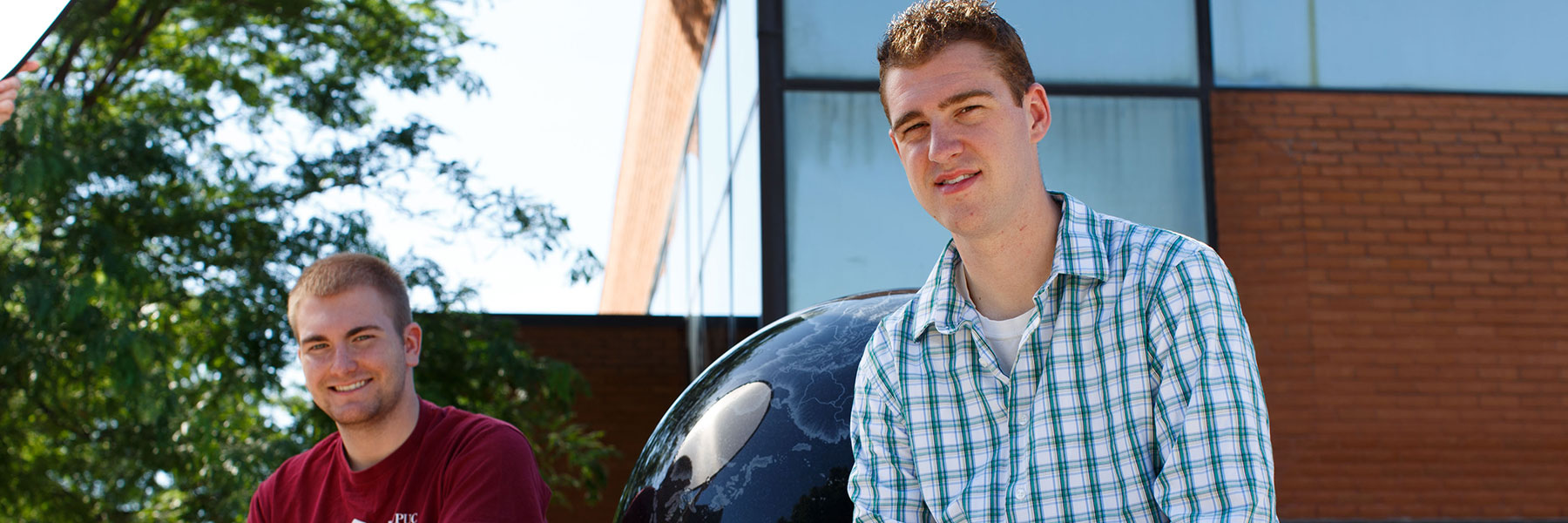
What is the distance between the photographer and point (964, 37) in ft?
7.47

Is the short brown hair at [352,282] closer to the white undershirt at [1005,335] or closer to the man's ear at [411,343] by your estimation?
the man's ear at [411,343]

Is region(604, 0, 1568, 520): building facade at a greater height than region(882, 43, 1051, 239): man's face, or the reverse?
region(604, 0, 1568, 520): building facade

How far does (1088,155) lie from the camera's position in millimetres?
8070

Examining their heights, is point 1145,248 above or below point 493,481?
above

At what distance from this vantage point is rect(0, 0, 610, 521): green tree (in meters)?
6.73

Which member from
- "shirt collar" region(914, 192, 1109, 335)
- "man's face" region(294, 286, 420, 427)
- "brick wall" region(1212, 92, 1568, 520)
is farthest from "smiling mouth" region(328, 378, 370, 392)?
"brick wall" region(1212, 92, 1568, 520)

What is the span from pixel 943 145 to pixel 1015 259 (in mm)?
228

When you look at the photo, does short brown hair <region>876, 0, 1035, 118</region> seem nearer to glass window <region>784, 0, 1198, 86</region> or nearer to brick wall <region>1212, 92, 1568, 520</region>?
glass window <region>784, 0, 1198, 86</region>

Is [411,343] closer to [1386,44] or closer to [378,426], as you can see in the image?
[378,426]

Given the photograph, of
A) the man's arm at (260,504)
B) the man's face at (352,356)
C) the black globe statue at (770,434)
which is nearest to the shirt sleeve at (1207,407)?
the black globe statue at (770,434)

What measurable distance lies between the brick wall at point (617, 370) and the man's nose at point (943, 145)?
1046 cm

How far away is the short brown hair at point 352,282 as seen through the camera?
10.3 ft

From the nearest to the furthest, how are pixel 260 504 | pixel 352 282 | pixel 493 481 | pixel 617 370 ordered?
pixel 493 481, pixel 352 282, pixel 260 504, pixel 617 370

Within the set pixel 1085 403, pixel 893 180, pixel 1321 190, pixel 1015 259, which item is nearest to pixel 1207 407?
pixel 1085 403
